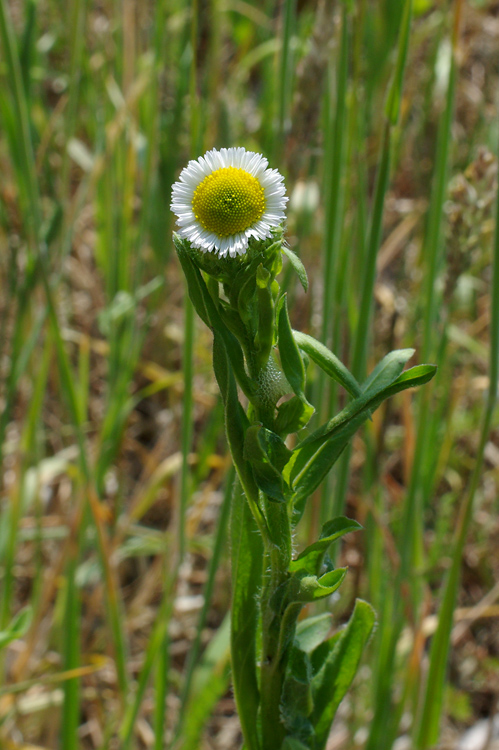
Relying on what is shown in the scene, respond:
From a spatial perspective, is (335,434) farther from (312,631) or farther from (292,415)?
(312,631)

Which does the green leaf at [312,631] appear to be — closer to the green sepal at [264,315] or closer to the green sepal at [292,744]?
the green sepal at [292,744]

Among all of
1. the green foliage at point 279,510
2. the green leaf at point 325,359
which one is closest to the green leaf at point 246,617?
the green foliage at point 279,510

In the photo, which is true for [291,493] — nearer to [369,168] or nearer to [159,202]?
[159,202]

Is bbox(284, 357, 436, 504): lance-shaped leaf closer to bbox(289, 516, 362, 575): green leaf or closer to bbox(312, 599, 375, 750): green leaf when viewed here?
bbox(289, 516, 362, 575): green leaf

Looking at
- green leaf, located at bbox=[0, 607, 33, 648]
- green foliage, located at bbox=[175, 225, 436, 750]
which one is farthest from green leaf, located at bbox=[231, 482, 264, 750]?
green leaf, located at bbox=[0, 607, 33, 648]

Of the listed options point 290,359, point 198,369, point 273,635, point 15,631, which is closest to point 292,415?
point 290,359
